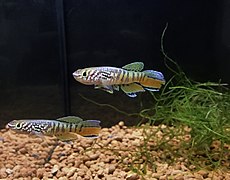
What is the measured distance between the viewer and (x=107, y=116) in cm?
293

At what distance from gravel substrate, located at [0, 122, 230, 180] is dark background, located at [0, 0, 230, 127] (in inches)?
13.2

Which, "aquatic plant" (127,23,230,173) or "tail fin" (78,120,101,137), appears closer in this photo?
"tail fin" (78,120,101,137)

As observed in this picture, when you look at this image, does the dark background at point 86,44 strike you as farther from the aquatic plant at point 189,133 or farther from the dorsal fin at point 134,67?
the dorsal fin at point 134,67

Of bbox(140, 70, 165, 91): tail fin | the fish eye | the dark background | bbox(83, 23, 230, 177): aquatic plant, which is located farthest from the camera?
the dark background

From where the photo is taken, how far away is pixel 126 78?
6.21ft

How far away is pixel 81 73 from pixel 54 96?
3.03 feet

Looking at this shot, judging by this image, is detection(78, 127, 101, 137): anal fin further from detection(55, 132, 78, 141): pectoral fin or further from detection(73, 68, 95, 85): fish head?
detection(73, 68, 95, 85): fish head

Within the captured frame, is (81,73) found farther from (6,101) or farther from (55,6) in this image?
(6,101)

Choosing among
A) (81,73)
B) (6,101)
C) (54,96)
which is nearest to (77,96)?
(54,96)

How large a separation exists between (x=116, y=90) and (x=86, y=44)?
544 mm

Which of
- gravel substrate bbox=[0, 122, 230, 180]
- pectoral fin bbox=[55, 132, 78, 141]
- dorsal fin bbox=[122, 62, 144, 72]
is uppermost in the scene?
dorsal fin bbox=[122, 62, 144, 72]

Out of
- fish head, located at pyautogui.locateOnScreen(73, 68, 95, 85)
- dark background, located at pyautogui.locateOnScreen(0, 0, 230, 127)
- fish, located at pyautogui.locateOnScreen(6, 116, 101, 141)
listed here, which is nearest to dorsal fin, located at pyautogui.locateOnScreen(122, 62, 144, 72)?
fish head, located at pyautogui.locateOnScreen(73, 68, 95, 85)

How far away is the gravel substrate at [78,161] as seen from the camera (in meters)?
2.12

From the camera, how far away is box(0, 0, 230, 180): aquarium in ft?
7.71
